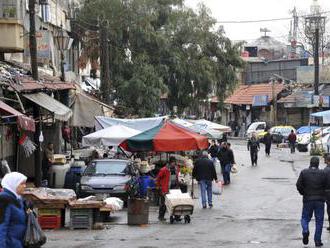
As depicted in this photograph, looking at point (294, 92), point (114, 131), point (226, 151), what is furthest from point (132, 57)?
point (294, 92)

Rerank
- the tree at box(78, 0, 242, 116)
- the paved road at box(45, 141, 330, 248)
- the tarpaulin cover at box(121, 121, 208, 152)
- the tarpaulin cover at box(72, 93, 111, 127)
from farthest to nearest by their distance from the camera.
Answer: the tree at box(78, 0, 242, 116) → the tarpaulin cover at box(72, 93, 111, 127) → the tarpaulin cover at box(121, 121, 208, 152) → the paved road at box(45, 141, 330, 248)

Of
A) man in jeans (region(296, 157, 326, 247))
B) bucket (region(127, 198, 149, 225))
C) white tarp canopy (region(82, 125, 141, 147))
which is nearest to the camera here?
man in jeans (region(296, 157, 326, 247))

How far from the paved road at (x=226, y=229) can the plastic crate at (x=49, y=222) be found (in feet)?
1.60

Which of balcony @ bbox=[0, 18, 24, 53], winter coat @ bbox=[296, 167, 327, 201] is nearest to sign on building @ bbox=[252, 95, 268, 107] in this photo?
balcony @ bbox=[0, 18, 24, 53]

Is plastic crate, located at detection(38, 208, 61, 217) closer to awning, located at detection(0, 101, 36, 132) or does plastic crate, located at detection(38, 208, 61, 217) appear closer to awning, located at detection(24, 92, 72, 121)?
awning, located at detection(0, 101, 36, 132)

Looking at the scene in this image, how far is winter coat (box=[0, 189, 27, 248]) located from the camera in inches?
345

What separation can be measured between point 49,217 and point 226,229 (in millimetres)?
4152

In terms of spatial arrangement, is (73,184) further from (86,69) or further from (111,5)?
(86,69)

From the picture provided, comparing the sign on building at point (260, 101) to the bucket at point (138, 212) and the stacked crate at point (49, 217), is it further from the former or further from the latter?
the stacked crate at point (49, 217)

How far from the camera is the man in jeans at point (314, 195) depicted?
14195 mm

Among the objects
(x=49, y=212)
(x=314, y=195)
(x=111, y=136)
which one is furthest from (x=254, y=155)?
(x=314, y=195)

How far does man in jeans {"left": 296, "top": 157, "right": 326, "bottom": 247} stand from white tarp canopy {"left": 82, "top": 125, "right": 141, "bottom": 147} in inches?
430

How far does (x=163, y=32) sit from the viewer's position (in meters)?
45.7

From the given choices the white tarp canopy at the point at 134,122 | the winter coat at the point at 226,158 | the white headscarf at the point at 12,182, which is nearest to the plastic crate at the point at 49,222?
the white headscarf at the point at 12,182
